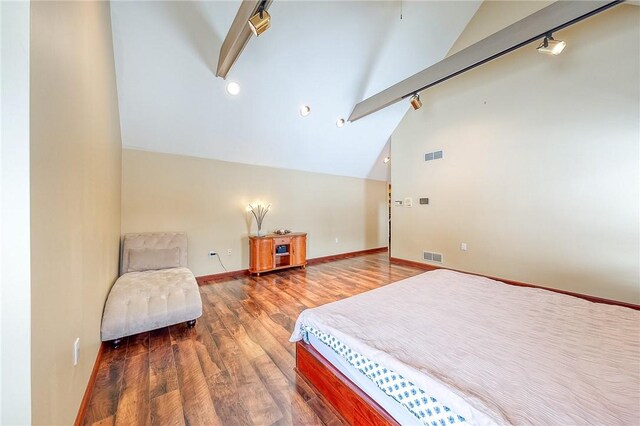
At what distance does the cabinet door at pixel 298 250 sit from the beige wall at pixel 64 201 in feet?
9.59

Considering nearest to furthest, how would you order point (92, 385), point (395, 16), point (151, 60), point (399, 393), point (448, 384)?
1. point (448, 384)
2. point (399, 393)
3. point (92, 385)
4. point (151, 60)
5. point (395, 16)


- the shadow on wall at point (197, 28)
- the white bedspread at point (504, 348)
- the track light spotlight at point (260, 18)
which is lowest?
the white bedspread at point (504, 348)

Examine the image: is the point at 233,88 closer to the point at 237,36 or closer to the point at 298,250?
the point at 237,36

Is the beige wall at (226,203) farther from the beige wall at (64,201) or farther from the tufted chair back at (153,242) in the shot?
the beige wall at (64,201)

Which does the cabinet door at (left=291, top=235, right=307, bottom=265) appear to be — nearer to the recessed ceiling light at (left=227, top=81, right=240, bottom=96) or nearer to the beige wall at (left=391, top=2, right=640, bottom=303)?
the beige wall at (left=391, top=2, right=640, bottom=303)

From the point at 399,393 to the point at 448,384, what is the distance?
9.1 inches

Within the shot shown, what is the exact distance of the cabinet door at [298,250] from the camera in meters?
4.46

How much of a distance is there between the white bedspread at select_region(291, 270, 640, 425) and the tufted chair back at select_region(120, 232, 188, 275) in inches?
100

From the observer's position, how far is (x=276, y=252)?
4.27 m

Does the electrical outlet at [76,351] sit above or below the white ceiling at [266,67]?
below

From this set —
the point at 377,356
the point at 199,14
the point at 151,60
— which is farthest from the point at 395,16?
the point at 377,356

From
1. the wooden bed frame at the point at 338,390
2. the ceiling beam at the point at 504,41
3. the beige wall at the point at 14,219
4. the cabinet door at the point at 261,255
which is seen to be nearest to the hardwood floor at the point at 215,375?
the wooden bed frame at the point at 338,390

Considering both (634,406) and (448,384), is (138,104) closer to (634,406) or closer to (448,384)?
(448,384)

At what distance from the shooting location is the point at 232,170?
13.4ft
